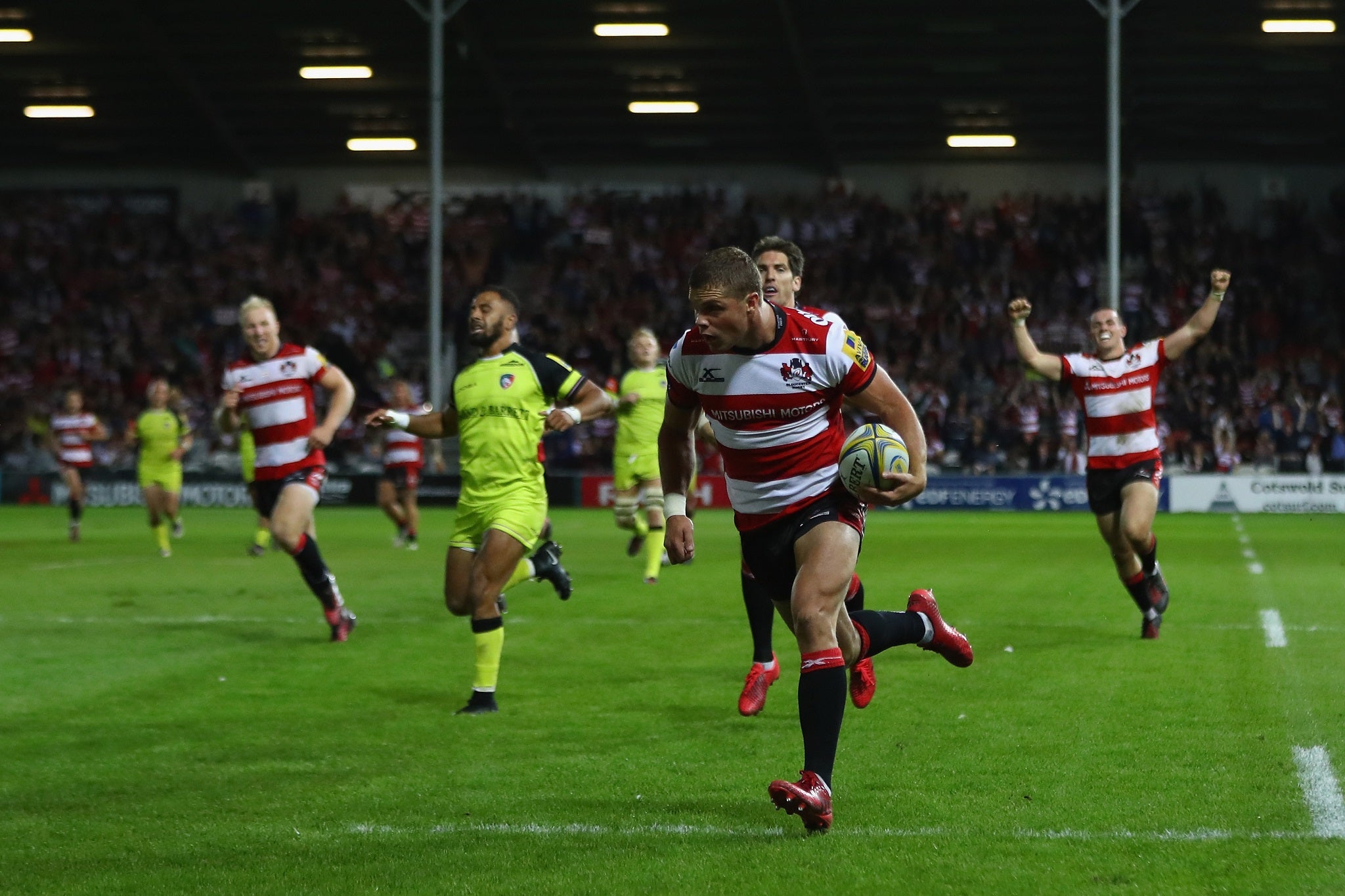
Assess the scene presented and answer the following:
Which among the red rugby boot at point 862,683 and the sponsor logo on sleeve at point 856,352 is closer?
the sponsor logo on sleeve at point 856,352

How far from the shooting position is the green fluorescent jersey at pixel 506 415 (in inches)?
344

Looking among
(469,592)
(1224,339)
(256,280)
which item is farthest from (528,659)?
(256,280)

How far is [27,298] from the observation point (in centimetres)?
3956

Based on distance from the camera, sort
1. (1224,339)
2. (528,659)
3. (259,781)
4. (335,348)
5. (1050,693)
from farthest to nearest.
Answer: (335,348), (1224,339), (528,659), (1050,693), (259,781)

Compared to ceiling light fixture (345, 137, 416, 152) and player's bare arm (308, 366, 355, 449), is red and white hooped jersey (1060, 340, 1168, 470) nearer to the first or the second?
player's bare arm (308, 366, 355, 449)

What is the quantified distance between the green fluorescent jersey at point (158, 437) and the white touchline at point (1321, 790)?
1719 cm

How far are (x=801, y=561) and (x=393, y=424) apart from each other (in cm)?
346

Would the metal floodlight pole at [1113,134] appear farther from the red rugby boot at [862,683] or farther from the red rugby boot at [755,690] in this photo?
the red rugby boot at [862,683]

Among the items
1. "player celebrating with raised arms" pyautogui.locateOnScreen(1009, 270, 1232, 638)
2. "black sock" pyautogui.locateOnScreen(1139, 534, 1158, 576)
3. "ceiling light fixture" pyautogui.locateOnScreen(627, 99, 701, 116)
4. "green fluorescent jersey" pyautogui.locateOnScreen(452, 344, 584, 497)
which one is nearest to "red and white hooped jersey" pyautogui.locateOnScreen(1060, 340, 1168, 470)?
"player celebrating with raised arms" pyautogui.locateOnScreen(1009, 270, 1232, 638)

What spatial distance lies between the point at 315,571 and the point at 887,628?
562 centimetres

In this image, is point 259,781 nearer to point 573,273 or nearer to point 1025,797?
point 1025,797

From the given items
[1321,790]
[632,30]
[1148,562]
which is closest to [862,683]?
[1321,790]

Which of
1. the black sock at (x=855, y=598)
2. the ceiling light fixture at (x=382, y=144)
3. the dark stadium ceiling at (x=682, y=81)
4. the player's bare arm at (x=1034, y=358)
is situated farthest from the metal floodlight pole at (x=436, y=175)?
the black sock at (x=855, y=598)

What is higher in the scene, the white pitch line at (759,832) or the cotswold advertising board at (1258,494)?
the cotswold advertising board at (1258,494)
